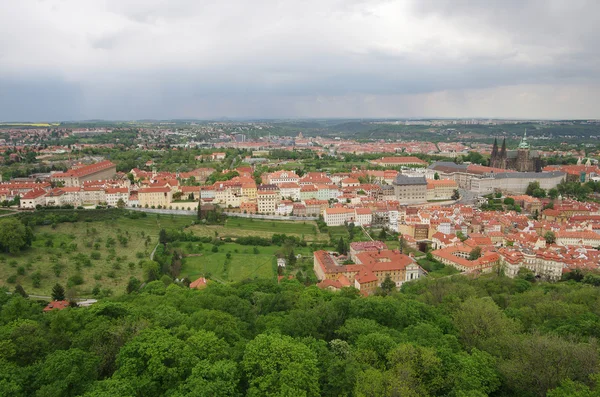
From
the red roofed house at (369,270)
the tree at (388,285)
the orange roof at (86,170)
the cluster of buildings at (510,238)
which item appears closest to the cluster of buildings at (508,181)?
the cluster of buildings at (510,238)

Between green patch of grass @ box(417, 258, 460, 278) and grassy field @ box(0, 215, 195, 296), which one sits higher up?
grassy field @ box(0, 215, 195, 296)

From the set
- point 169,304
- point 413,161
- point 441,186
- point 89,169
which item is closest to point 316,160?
point 413,161

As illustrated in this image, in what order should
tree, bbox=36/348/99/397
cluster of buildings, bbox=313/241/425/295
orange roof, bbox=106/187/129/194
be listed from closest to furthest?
1. tree, bbox=36/348/99/397
2. cluster of buildings, bbox=313/241/425/295
3. orange roof, bbox=106/187/129/194

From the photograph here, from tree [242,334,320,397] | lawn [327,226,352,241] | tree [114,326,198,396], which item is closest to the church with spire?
lawn [327,226,352,241]

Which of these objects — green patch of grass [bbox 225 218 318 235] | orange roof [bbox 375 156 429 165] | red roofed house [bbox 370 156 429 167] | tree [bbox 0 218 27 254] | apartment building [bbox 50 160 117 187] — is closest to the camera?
tree [bbox 0 218 27 254]

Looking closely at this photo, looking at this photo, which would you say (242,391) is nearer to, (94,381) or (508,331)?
(94,381)

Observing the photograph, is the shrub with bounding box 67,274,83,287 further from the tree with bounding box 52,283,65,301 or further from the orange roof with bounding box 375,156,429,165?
the orange roof with bounding box 375,156,429,165

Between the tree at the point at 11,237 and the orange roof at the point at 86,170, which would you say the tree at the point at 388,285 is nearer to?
the tree at the point at 11,237
